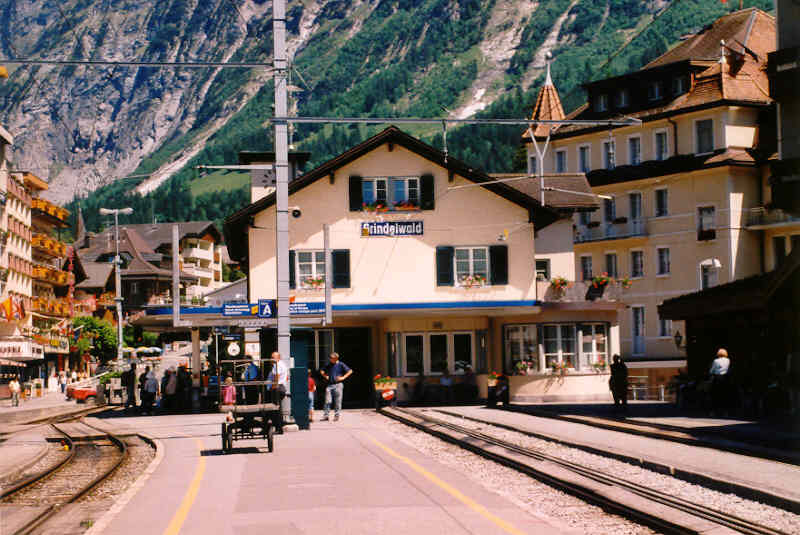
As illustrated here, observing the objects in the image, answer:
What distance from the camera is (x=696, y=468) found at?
16.8 metres

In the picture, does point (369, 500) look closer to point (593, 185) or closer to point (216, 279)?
point (593, 185)

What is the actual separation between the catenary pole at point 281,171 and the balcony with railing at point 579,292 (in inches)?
740

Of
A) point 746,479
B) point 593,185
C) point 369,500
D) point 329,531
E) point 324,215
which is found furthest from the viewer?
point 593,185

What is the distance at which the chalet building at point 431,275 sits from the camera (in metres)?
44.0

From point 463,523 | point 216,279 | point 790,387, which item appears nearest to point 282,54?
point 790,387

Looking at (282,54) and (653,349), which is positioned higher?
(282,54)

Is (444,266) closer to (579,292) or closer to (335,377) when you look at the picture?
(579,292)

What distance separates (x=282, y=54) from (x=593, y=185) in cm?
4603

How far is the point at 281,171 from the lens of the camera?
27.0m

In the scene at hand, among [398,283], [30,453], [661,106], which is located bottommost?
[30,453]

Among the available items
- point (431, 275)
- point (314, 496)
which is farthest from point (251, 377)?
point (431, 275)

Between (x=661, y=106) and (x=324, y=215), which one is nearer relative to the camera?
(x=324, y=215)

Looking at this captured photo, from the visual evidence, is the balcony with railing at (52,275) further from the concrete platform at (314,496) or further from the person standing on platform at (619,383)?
the concrete platform at (314,496)

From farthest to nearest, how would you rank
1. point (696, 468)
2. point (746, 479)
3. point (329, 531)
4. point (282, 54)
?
point (282, 54), point (696, 468), point (746, 479), point (329, 531)
